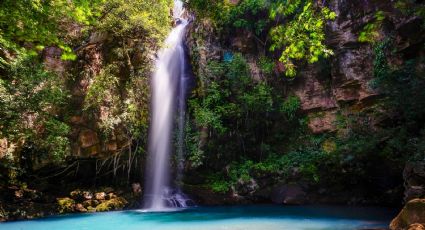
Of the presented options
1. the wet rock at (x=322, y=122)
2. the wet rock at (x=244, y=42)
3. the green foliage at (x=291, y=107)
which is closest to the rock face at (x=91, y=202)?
the green foliage at (x=291, y=107)

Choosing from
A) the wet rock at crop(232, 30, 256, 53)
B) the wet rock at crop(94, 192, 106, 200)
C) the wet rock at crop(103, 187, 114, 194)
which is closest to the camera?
the wet rock at crop(94, 192, 106, 200)

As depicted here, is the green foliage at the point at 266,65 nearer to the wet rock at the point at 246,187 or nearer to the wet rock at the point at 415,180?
the wet rock at the point at 246,187

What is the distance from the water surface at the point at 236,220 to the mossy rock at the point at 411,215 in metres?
1.19

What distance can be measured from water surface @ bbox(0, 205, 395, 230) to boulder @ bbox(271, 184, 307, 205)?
1.14 metres

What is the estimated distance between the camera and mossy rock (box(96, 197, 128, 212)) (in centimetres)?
1367

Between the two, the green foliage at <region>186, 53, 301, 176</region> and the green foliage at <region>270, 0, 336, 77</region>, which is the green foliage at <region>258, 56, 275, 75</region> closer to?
the green foliage at <region>186, 53, 301, 176</region>

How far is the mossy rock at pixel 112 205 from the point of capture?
13670 millimetres

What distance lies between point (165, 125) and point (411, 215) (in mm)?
11760

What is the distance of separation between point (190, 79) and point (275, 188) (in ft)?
23.3

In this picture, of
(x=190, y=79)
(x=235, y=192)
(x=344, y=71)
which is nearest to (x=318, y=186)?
(x=235, y=192)

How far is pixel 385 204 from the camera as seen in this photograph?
13.0 metres

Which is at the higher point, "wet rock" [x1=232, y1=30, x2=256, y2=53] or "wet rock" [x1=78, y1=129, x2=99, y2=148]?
"wet rock" [x1=232, y1=30, x2=256, y2=53]

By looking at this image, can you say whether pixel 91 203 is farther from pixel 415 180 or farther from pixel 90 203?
pixel 415 180

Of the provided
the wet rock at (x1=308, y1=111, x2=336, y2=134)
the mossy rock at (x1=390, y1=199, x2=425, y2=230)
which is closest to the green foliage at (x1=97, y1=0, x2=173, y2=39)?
the wet rock at (x1=308, y1=111, x2=336, y2=134)
